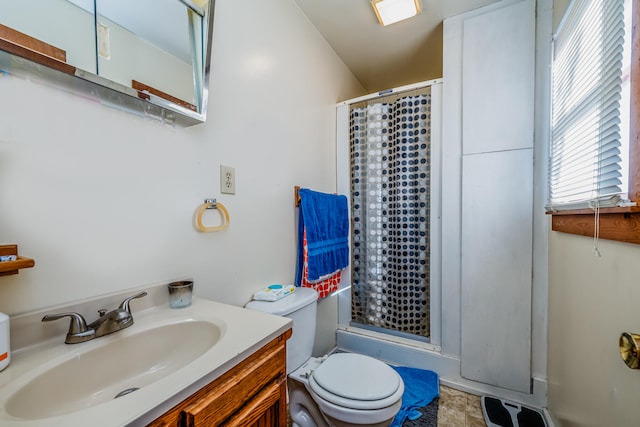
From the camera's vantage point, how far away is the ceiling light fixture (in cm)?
159

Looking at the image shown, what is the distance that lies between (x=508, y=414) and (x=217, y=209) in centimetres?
187

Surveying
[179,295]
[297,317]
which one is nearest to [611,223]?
[297,317]

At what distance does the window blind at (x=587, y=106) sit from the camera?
2.62 feet

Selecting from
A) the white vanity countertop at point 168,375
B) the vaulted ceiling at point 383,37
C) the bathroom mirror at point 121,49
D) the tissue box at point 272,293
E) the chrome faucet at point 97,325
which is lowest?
the tissue box at point 272,293

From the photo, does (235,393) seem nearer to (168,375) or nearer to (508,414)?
(168,375)

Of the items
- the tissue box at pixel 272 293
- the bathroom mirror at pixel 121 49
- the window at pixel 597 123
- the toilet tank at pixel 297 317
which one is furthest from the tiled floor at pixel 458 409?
the bathroom mirror at pixel 121 49

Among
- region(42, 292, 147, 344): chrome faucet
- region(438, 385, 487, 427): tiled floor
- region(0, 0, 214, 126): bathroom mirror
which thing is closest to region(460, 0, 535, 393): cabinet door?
region(438, 385, 487, 427): tiled floor

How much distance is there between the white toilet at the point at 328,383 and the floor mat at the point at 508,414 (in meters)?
0.74

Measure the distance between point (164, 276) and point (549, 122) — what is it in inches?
80.4

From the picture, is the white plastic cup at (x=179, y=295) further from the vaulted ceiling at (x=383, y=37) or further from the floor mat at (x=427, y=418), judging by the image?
the vaulted ceiling at (x=383, y=37)

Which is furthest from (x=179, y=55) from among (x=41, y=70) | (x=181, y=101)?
(x=41, y=70)

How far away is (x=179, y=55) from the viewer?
3.21 feet

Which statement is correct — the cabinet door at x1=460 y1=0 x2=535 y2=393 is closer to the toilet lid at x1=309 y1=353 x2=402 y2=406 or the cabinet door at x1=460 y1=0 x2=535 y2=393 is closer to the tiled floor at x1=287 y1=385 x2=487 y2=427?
the tiled floor at x1=287 y1=385 x2=487 y2=427

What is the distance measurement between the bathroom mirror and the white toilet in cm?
93
